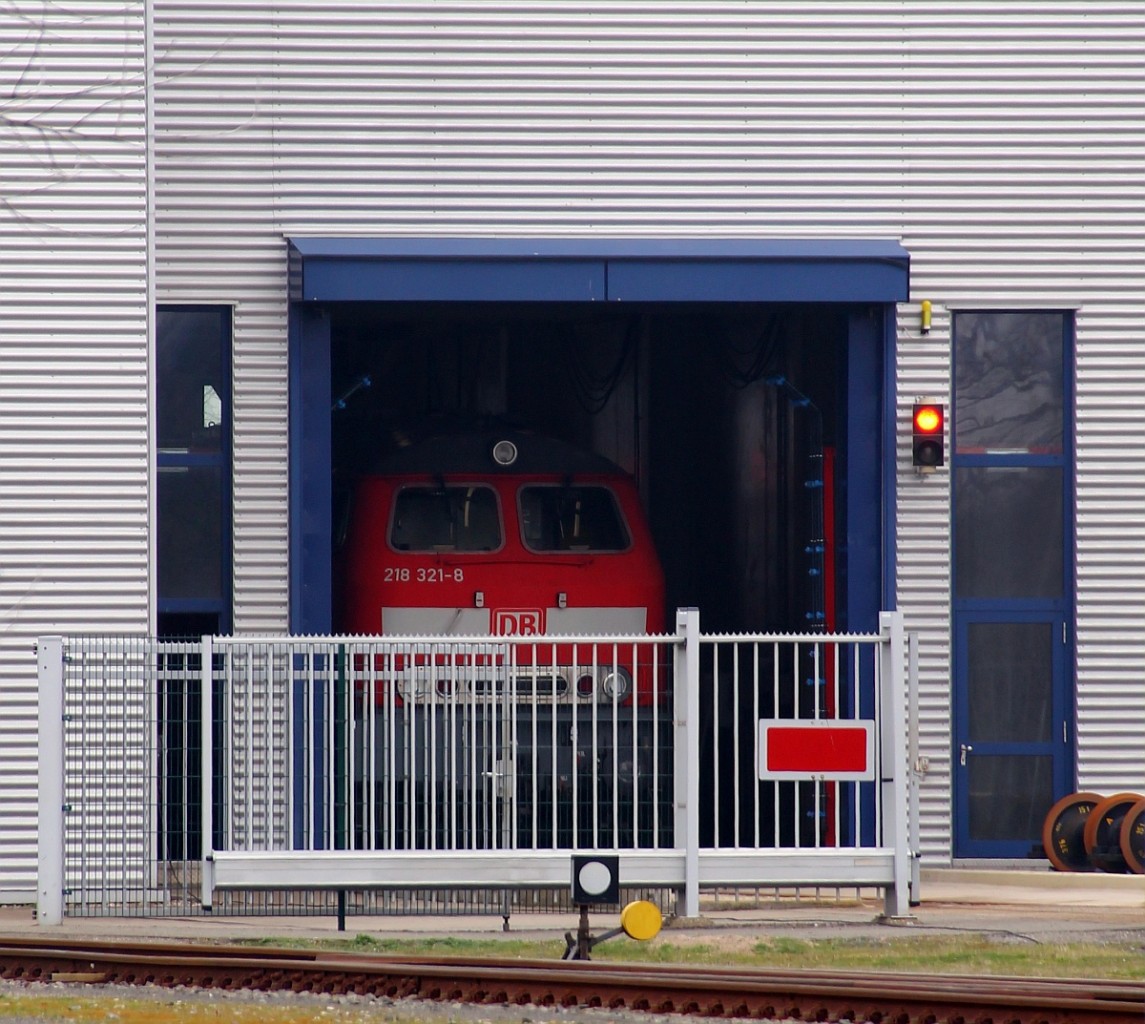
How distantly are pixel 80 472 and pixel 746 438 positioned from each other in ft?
20.6

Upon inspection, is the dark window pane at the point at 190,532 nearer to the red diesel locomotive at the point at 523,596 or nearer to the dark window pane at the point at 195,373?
the dark window pane at the point at 195,373

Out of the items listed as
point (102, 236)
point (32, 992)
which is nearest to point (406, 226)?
point (102, 236)

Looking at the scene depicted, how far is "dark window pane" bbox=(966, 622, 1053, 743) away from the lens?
1293 centimetres

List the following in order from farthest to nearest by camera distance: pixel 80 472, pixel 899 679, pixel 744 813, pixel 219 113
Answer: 1. pixel 744 813
2. pixel 219 113
3. pixel 80 472
4. pixel 899 679

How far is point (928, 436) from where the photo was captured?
41.7 feet

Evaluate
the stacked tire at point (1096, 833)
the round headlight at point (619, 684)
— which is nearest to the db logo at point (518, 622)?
the round headlight at point (619, 684)

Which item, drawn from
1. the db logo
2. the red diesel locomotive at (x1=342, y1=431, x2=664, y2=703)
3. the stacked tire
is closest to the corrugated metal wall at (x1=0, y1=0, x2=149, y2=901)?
the red diesel locomotive at (x1=342, y1=431, x2=664, y2=703)

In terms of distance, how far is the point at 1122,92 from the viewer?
12.9 m

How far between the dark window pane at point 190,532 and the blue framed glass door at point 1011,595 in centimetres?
542

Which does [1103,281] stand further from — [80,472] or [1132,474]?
[80,472]

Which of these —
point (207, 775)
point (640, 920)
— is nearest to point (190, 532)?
point (207, 775)

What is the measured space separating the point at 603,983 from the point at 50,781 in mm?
3849

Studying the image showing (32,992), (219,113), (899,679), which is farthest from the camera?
(219,113)

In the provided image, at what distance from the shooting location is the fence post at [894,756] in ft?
32.6
